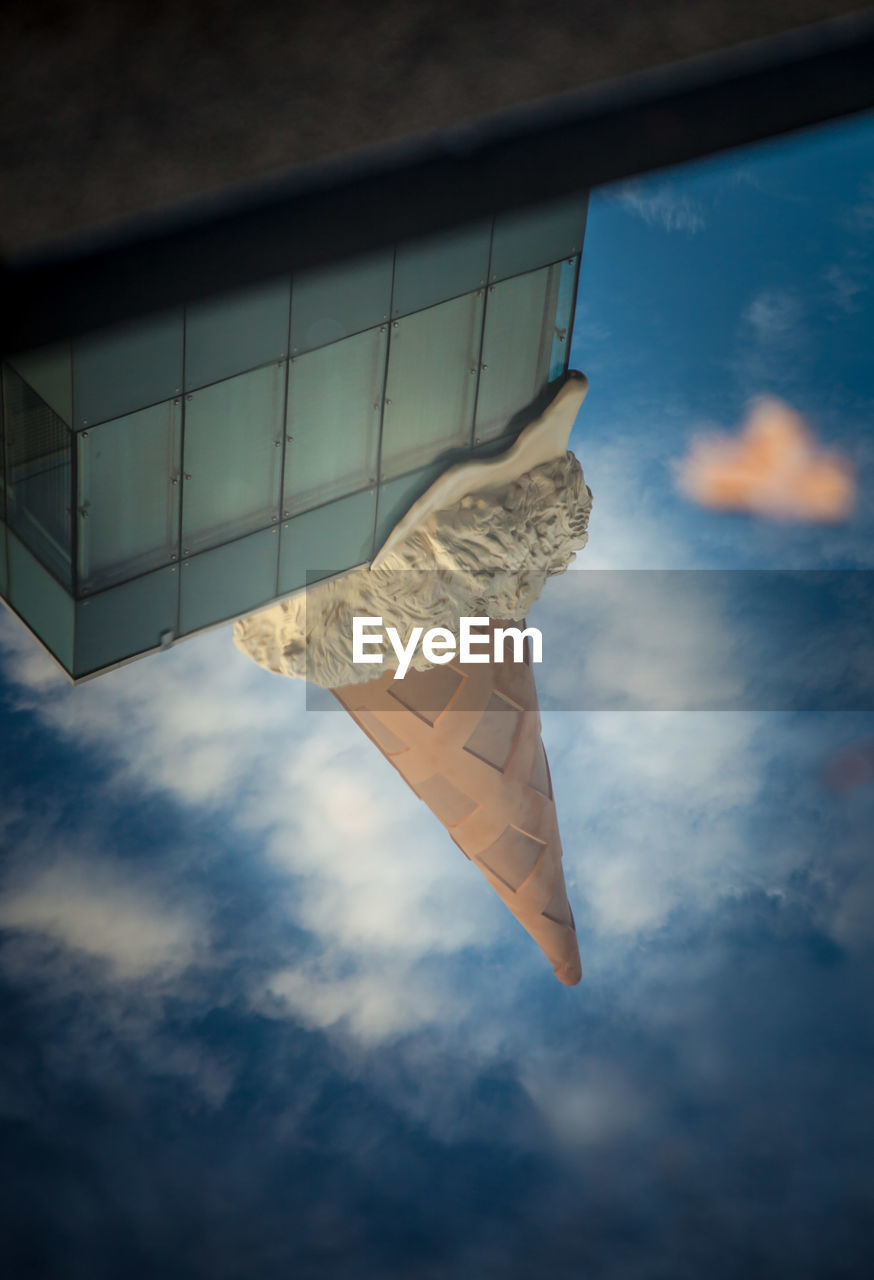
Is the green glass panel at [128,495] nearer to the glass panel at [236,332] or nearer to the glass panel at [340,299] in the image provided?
the glass panel at [236,332]

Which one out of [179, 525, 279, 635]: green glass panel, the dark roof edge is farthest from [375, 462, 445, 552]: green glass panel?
the dark roof edge

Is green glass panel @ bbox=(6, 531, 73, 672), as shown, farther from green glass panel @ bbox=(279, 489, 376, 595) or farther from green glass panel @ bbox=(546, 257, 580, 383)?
green glass panel @ bbox=(546, 257, 580, 383)

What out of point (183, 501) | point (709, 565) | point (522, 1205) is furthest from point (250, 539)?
point (522, 1205)

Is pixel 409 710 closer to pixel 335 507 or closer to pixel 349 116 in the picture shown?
pixel 335 507
